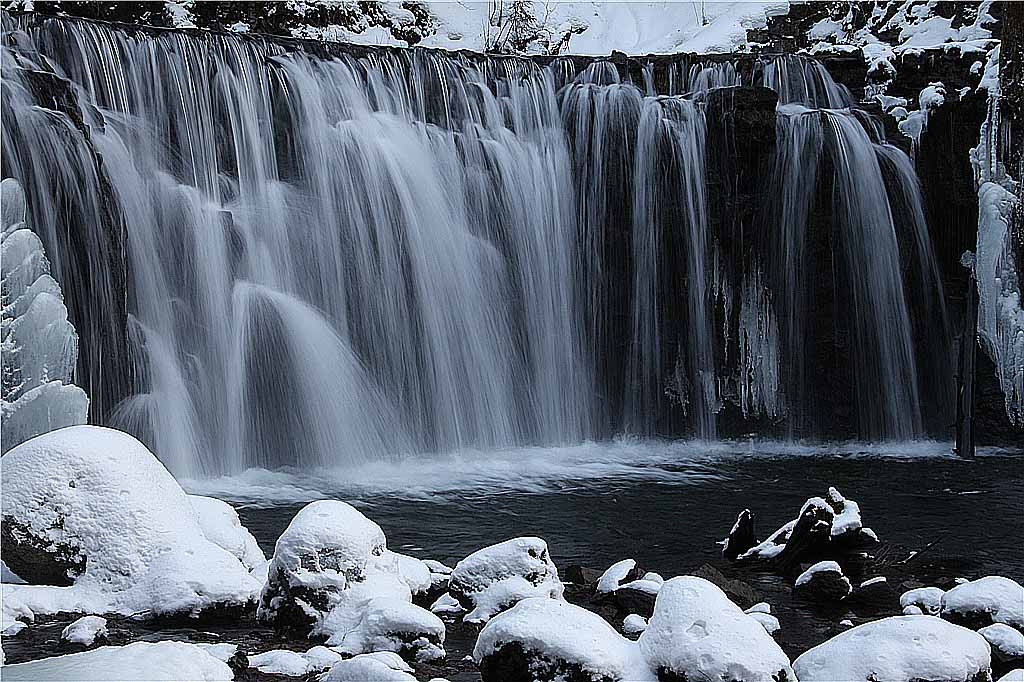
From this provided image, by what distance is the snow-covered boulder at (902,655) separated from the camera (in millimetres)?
4508

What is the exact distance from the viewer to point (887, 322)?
43.1 ft

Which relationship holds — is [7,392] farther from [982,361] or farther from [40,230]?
[982,361]

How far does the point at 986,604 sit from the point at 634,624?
66.5 inches

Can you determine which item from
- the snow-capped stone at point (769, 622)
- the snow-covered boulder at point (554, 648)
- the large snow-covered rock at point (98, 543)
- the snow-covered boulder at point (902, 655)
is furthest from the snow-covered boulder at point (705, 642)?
the large snow-covered rock at point (98, 543)

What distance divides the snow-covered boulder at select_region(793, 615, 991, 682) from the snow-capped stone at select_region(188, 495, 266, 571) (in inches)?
123

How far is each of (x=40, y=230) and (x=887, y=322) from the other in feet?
29.0

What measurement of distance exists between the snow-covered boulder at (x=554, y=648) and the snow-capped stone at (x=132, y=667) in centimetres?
105

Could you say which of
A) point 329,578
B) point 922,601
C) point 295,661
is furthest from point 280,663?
point 922,601

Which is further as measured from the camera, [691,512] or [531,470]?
[531,470]

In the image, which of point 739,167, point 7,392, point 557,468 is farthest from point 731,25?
point 7,392

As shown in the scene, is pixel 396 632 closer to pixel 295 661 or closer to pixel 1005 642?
A: pixel 295 661

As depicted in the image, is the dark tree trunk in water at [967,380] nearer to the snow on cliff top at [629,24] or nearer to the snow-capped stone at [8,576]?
the snow on cliff top at [629,24]

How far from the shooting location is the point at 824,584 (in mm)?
6574

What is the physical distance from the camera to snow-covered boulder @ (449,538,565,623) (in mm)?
5742
